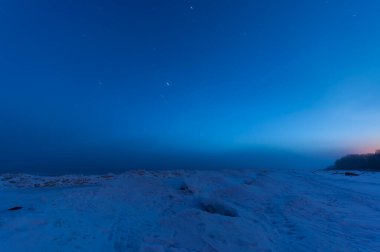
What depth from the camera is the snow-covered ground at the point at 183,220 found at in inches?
325

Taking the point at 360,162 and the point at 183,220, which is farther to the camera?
the point at 360,162

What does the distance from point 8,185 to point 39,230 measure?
39.1 ft

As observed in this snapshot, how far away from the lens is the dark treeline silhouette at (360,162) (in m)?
44.3

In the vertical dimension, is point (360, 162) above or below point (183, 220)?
above

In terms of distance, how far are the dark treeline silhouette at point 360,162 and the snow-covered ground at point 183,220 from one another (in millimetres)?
34837

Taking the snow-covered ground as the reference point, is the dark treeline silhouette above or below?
above

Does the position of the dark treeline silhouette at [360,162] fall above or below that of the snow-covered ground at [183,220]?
above

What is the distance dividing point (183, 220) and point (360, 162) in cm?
5171

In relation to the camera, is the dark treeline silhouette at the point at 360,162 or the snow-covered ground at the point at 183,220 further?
the dark treeline silhouette at the point at 360,162

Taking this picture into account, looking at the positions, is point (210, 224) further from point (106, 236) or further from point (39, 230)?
point (39, 230)

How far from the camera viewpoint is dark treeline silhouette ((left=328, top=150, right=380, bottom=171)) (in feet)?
145

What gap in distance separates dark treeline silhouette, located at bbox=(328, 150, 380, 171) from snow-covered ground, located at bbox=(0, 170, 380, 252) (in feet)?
114

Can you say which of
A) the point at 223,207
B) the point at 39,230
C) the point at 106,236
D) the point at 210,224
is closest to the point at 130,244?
the point at 106,236

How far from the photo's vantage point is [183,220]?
9734 millimetres
